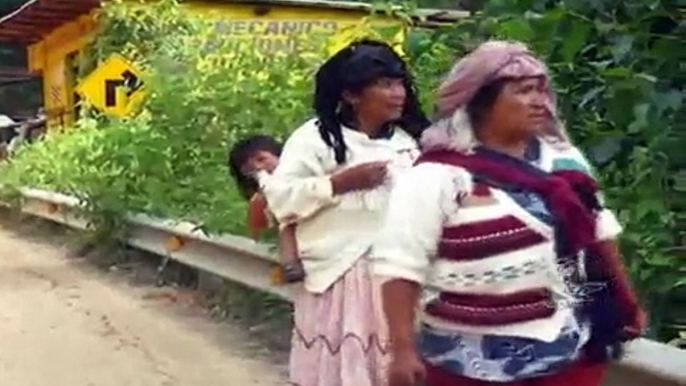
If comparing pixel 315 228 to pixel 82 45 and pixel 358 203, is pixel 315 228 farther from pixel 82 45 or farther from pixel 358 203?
pixel 82 45

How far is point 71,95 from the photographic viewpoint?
2627 centimetres

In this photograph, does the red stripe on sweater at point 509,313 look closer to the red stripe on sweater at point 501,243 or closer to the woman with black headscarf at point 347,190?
the red stripe on sweater at point 501,243

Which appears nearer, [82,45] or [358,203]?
[358,203]

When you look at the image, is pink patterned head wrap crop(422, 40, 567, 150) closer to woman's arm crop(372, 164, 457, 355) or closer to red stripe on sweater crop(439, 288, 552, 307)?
woman's arm crop(372, 164, 457, 355)

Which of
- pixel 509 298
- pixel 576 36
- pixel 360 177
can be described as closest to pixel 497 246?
pixel 509 298

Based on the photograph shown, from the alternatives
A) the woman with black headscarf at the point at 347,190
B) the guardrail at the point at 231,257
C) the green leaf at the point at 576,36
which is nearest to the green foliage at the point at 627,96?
the green leaf at the point at 576,36

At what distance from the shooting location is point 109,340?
34.6 ft

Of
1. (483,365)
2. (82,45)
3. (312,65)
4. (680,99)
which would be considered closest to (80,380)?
(312,65)

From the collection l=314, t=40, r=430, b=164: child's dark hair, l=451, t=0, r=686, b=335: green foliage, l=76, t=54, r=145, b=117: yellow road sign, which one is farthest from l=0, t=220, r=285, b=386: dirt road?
l=76, t=54, r=145, b=117: yellow road sign

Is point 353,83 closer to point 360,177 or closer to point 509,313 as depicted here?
point 360,177

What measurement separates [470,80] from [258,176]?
2.38m

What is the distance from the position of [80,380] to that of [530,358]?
533cm

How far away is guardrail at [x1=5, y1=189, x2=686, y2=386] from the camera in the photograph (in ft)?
18.3

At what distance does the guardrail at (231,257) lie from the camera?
5.57 meters
